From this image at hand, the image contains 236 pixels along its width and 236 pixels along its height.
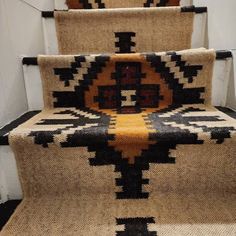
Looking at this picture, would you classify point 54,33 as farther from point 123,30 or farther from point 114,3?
point 114,3

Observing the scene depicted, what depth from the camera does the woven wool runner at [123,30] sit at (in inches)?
46.7

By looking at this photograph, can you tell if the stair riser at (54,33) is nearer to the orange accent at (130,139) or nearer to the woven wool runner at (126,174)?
the woven wool runner at (126,174)

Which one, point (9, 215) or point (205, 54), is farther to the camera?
point (205, 54)

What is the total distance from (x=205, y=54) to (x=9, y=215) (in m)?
0.86

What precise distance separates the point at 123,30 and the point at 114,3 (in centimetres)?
61

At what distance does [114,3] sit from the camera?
5.63 feet

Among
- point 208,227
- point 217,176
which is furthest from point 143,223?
point 217,176

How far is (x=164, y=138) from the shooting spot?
28.6 inches

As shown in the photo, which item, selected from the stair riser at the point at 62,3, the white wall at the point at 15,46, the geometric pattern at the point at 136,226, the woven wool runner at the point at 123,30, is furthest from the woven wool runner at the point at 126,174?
the stair riser at the point at 62,3

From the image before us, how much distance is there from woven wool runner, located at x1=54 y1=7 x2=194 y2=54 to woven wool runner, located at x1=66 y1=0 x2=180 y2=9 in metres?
0.52

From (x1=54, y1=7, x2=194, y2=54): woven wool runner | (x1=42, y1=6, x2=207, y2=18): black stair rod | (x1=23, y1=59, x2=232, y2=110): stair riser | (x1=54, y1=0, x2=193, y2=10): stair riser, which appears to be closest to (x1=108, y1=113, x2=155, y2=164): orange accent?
(x1=23, y1=59, x2=232, y2=110): stair riser

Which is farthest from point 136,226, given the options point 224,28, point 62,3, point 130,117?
point 62,3

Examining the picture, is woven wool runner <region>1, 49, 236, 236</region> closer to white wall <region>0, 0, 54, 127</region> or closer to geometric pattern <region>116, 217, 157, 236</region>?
geometric pattern <region>116, 217, 157, 236</region>

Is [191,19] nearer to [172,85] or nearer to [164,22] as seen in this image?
[164,22]
